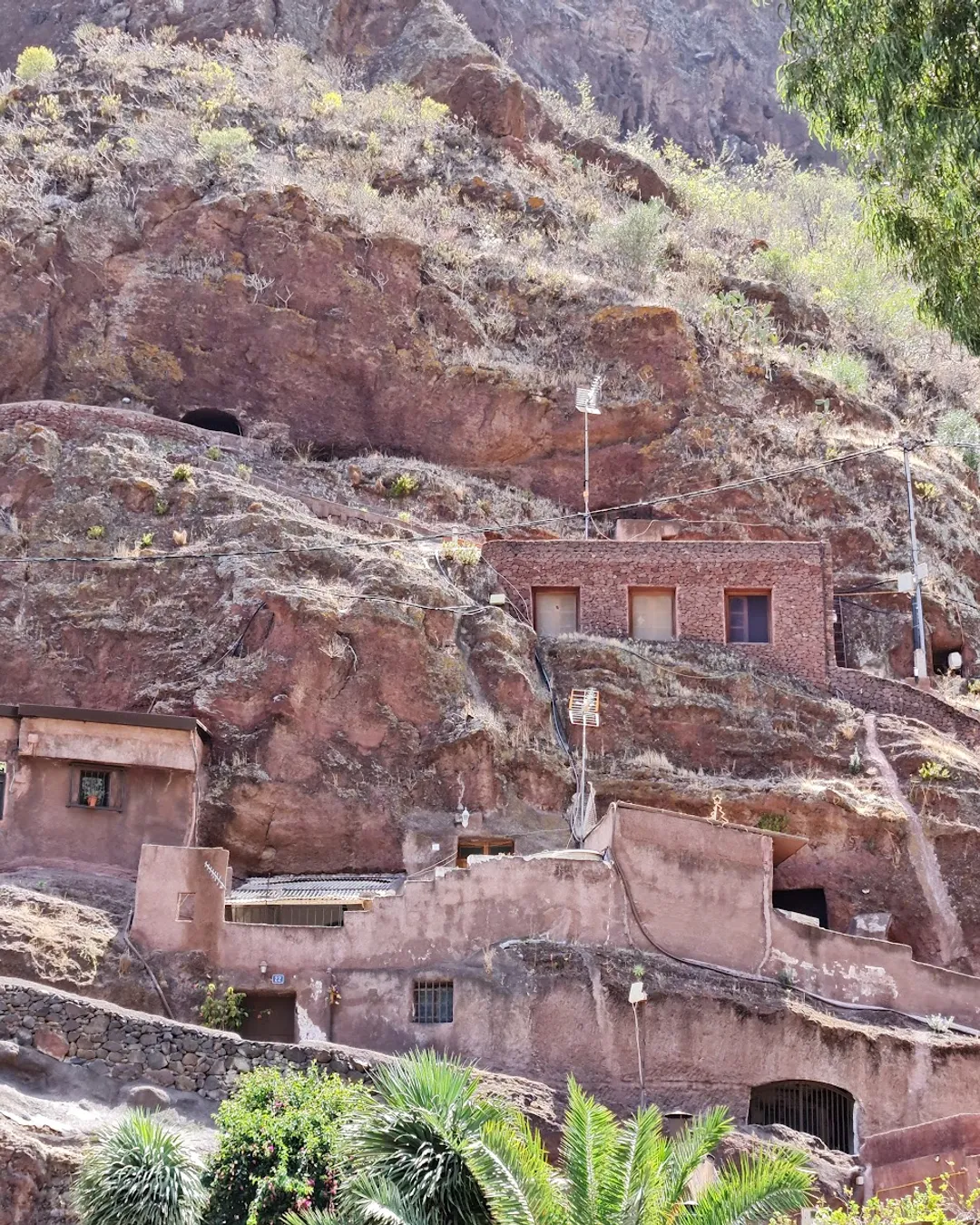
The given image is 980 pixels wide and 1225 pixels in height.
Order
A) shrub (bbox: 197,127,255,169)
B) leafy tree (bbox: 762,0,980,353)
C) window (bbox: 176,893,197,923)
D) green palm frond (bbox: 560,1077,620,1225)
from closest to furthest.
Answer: green palm frond (bbox: 560,1077,620,1225)
leafy tree (bbox: 762,0,980,353)
window (bbox: 176,893,197,923)
shrub (bbox: 197,127,255,169)

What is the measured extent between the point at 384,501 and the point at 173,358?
22.6 feet

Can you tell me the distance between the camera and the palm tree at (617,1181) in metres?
14.7

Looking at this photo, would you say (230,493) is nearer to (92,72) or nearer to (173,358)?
(173,358)

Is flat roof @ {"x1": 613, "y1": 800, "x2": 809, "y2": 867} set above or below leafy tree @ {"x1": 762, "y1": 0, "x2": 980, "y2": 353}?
below

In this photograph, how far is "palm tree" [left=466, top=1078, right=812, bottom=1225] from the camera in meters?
14.7

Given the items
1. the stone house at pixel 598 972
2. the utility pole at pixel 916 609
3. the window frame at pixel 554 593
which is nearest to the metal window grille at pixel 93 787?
the stone house at pixel 598 972

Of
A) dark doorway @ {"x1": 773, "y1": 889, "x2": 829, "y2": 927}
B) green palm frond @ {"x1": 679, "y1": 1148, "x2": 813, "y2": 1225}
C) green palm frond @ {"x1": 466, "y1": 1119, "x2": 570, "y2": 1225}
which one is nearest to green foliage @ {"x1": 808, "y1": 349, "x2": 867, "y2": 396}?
dark doorway @ {"x1": 773, "y1": 889, "x2": 829, "y2": 927}

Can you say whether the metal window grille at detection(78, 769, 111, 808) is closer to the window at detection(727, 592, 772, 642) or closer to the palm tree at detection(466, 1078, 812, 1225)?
the palm tree at detection(466, 1078, 812, 1225)

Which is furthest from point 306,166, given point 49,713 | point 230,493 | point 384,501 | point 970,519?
point 49,713

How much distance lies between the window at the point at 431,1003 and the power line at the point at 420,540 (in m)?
10.1

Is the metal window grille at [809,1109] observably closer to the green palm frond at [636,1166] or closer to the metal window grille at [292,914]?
Result: the green palm frond at [636,1166]

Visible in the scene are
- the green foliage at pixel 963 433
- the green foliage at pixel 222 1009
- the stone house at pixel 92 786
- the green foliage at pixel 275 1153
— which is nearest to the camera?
the green foliage at pixel 275 1153

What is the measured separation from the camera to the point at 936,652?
35500 millimetres

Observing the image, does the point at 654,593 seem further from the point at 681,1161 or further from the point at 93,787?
the point at 681,1161
